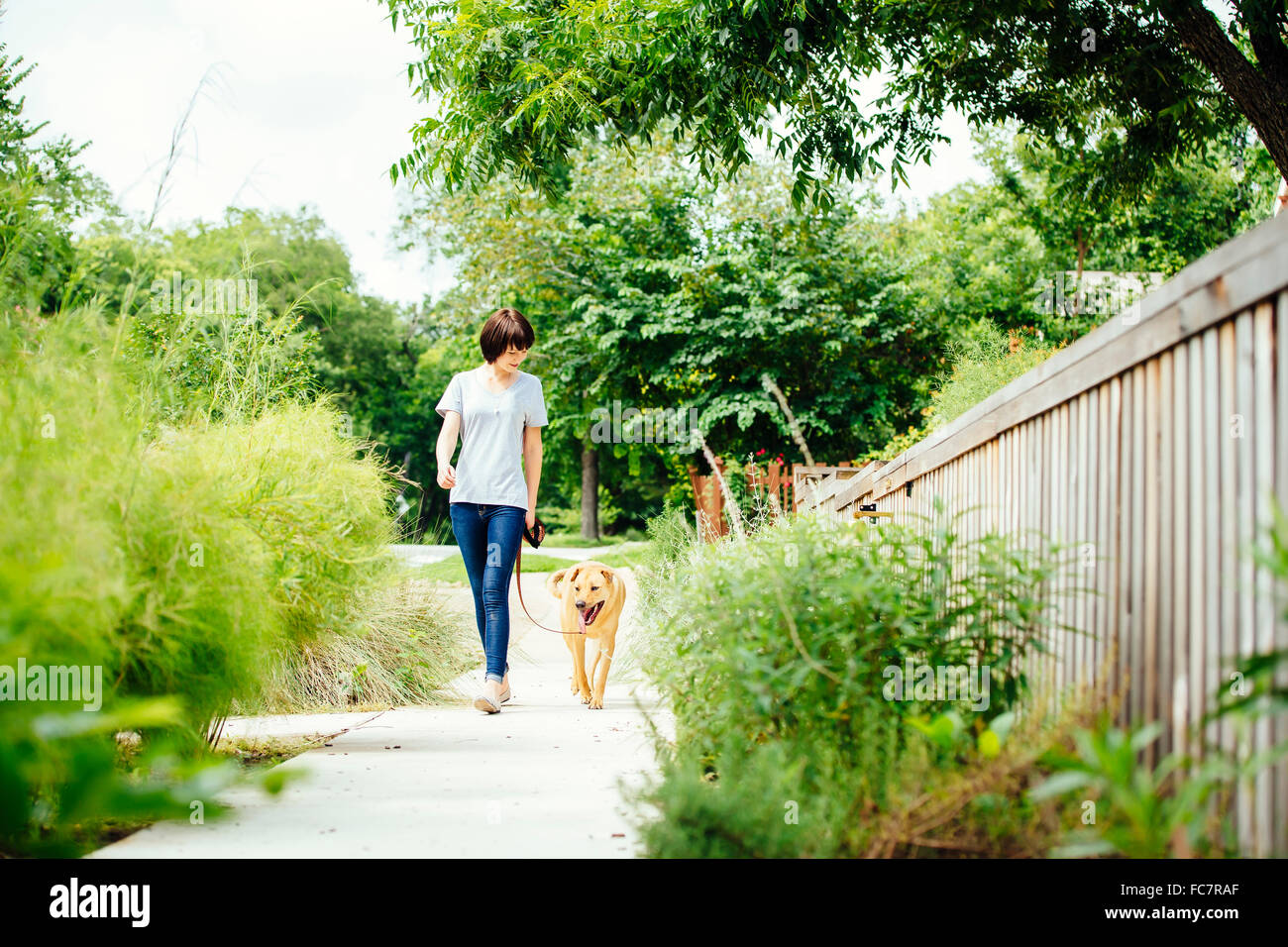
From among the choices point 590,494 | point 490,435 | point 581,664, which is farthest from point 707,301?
point 490,435

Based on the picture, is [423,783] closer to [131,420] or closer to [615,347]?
[131,420]

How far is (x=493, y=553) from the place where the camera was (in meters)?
5.34

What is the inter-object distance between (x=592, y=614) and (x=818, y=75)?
161 inches

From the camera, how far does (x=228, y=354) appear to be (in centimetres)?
451

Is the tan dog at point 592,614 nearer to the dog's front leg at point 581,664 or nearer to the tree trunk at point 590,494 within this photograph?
the dog's front leg at point 581,664

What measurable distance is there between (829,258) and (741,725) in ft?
58.1

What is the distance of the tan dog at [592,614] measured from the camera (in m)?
5.93

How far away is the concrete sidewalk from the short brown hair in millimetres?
2094

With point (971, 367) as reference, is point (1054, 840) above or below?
below

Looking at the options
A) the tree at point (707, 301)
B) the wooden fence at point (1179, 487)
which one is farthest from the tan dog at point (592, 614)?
the tree at point (707, 301)
